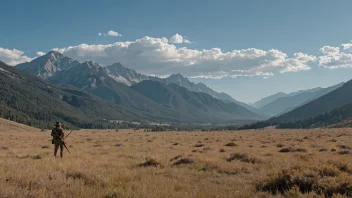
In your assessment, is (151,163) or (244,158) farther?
(244,158)

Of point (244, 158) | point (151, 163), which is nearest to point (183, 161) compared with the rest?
point (151, 163)

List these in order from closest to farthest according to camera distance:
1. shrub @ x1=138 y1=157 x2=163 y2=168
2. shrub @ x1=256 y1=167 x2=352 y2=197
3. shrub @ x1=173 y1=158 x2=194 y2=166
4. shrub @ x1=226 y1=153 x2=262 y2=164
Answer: shrub @ x1=256 y1=167 x2=352 y2=197 < shrub @ x1=138 y1=157 x2=163 y2=168 < shrub @ x1=173 y1=158 x2=194 y2=166 < shrub @ x1=226 y1=153 x2=262 y2=164

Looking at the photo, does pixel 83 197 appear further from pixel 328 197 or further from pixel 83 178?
pixel 328 197

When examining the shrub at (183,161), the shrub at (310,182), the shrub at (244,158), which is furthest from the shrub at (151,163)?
the shrub at (310,182)

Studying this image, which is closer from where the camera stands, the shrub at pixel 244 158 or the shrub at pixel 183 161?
the shrub at pixel 183 161

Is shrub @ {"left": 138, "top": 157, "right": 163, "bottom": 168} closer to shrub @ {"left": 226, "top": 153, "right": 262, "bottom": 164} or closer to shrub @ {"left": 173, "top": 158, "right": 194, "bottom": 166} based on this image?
shrub @ {"left": 173, "top": 158, "right": 194, "bottom": 166}

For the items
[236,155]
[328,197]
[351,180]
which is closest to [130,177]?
[328,197]

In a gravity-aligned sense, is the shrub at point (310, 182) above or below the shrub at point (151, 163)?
above

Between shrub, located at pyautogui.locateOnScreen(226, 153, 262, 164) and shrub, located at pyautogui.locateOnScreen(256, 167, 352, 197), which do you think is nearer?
shrub, located at pyautogui.locateOnScreen(256, 167, 352, 197)

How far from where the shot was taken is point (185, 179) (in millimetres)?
11727

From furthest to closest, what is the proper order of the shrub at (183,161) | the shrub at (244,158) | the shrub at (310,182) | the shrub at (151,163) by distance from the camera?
the shrub at (244,158), the shrub at (183,161), the shrub at (151,163), the shrub at (310,182)

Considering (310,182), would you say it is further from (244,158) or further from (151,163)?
(151,163)

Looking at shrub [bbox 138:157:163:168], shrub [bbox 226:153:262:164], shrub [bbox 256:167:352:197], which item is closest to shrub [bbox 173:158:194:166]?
shrub [bbox 138:157:163:168]

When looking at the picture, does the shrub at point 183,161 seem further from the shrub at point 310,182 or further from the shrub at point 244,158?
the shrub at point 310,182
